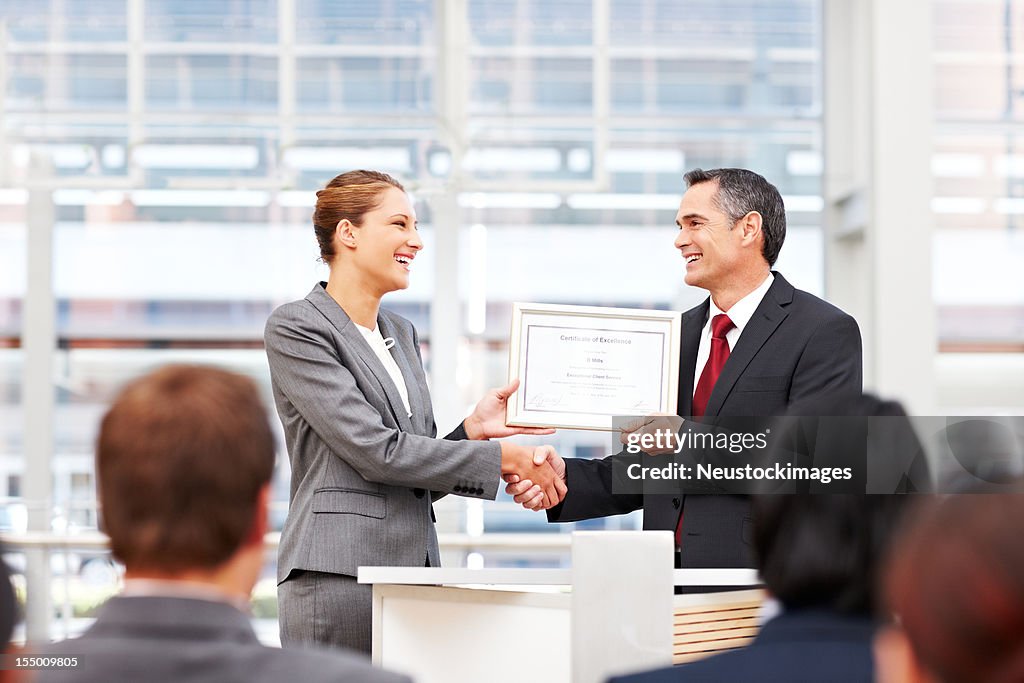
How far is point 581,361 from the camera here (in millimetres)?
2889

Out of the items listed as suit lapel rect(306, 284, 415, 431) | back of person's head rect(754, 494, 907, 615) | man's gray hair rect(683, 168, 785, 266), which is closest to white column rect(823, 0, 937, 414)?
man's gray hair rect(683, 168, 785, 266)

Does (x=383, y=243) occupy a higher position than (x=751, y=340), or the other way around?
(x=383, y=243)

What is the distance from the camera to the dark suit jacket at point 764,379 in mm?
2516

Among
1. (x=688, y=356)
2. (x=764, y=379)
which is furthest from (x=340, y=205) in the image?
(x=764, y=379)

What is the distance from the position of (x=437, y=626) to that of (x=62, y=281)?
3256mm

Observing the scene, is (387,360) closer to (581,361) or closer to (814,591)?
(581,361)

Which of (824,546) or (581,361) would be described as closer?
(824,546)

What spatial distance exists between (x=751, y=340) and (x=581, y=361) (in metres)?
0.45

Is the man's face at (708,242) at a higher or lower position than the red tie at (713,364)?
higher

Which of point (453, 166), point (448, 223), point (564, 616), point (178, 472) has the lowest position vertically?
point (564, 616)

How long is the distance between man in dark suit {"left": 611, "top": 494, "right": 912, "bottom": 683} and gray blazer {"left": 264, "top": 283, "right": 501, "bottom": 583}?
4.13 feet

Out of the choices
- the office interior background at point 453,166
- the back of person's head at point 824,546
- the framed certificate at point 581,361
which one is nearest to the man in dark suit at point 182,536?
the back of person's head at point 824,546

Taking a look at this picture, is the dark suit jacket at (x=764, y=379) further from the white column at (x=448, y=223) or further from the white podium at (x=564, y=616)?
the white column at (x=448, y=223)

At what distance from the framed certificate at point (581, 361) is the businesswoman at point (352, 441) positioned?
0.85ft
